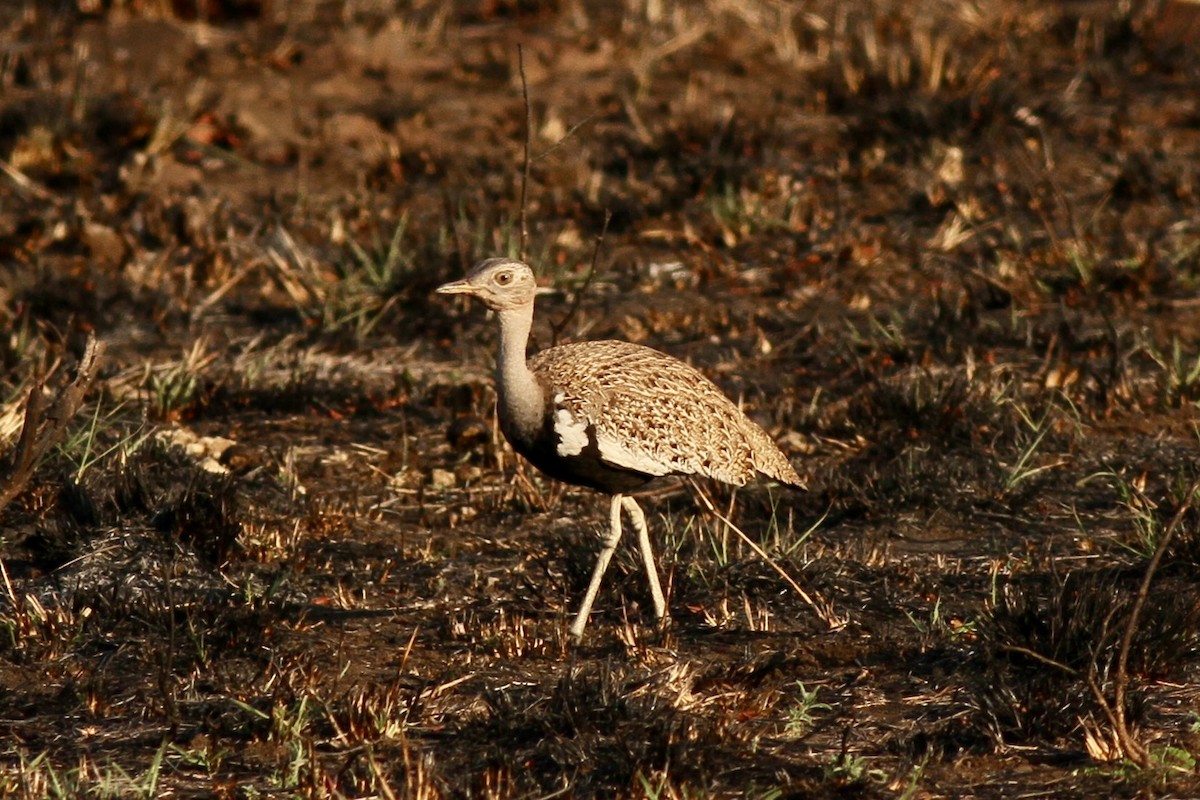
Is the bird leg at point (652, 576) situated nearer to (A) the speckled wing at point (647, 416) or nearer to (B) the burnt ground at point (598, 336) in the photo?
(B) the burnt ground at point (598, 336)

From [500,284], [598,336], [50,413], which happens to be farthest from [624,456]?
[598,336]

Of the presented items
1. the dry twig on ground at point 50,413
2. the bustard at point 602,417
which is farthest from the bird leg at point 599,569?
the dry twig on ground at point 50,413

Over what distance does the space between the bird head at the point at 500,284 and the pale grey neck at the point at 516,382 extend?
0.13 ft

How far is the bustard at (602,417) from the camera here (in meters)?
5.83

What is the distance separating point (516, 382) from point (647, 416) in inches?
19.1

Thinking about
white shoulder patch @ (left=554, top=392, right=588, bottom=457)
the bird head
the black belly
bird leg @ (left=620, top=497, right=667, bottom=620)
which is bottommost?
bird leg @ (left=620, top=497, right=667, bottom=620)

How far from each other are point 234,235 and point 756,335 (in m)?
3.03

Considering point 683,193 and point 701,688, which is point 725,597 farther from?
point 683,193

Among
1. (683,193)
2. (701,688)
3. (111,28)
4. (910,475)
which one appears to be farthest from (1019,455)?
(111,28)

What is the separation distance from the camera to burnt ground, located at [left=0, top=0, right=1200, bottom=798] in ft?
16.9

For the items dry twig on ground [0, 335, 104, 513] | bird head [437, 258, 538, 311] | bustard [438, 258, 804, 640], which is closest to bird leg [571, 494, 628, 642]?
bustard [438, 258, 804, 640]

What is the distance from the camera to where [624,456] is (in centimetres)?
588

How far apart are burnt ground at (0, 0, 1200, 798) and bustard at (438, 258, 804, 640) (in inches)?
15.2

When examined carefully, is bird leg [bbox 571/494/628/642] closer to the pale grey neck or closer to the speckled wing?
the speckled wing
